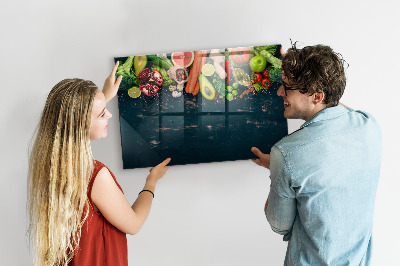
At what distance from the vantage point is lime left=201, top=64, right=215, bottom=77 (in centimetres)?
166

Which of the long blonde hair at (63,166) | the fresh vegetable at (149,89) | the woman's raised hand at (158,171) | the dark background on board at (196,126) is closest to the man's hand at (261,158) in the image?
the dark background on board at (196,126)

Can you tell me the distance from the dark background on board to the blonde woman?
36 cm

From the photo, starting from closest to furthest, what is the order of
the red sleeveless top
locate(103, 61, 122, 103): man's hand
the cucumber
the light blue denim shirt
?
the light blue denim shirt → the red sleeveless top → locate(103, 61, 122, 103): man's hand → the cucumber

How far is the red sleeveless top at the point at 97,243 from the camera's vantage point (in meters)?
1.28

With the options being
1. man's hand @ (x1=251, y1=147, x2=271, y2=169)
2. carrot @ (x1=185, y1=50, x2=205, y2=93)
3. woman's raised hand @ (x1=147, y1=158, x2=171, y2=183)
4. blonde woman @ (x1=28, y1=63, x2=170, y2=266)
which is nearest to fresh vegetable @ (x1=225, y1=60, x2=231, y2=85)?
carrot @ (x1=185, y1=50, x2=205, y2=93)

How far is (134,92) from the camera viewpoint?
64.6 inches

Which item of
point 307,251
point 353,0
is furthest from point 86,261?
point 353,0

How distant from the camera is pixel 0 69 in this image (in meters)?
1.62

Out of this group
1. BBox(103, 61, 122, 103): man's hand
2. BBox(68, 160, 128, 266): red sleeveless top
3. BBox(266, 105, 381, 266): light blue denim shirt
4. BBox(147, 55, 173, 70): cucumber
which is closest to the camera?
BBox(266, 105, 381, 266): light blue denim shirt

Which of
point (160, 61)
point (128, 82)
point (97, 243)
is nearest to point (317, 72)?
point (160, 61)

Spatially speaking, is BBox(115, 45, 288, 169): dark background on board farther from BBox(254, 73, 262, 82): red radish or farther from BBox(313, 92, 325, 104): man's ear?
BBox(313, 92, 325, 104): man's ear

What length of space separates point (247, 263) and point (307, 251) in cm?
63

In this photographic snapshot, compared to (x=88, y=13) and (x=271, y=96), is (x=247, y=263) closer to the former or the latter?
(x=271, y=96)

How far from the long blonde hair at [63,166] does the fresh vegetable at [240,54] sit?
0.68 metres
